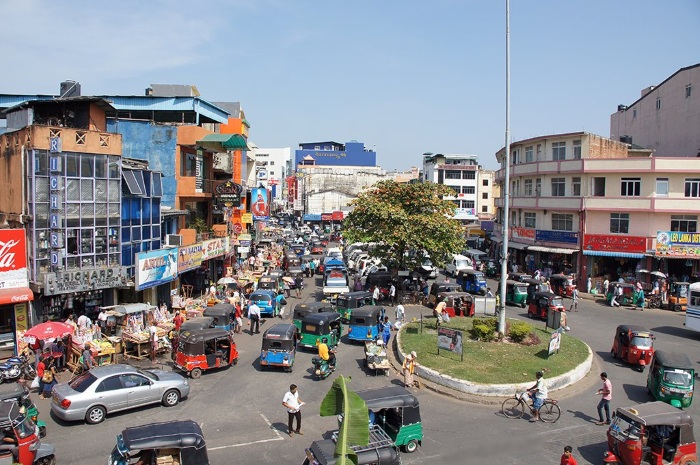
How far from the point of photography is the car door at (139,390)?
1557 centimetres

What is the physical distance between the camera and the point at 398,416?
44.3 ft

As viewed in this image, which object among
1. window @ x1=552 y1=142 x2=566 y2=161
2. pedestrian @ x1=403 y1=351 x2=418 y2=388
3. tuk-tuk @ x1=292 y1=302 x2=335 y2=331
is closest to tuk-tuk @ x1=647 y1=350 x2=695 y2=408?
pedestrian @ x1=403 y1=351 x2=418 y2=388

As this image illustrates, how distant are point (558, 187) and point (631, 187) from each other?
5738mm

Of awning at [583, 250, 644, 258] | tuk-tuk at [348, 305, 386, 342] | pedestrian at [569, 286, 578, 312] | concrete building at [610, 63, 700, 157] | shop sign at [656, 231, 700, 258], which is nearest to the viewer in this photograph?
tuk-tuk at [348, 305, 386, 342]

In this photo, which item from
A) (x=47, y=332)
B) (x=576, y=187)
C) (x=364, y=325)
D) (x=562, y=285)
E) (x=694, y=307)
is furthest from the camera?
(x=576, y=187)

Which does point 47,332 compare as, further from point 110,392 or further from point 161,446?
point 161,446

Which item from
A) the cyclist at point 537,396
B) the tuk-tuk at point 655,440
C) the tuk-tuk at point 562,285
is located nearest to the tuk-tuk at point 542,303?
the tuk-tuk at point 562,285

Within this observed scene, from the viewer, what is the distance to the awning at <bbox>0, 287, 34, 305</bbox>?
19281 mm

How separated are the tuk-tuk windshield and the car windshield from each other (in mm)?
17052

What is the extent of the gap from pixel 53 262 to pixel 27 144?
460 centimetres

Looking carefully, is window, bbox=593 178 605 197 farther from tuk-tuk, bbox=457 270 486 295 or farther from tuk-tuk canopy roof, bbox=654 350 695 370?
tuk-tuk canopy roof, bbox=654 350 695 370

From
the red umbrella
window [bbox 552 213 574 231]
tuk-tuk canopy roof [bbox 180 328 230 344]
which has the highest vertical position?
window [bbox 552 213 574 231]

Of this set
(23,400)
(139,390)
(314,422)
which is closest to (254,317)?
(139,390)

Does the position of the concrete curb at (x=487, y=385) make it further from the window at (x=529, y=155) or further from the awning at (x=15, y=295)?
the window at (x=529, y=155)
